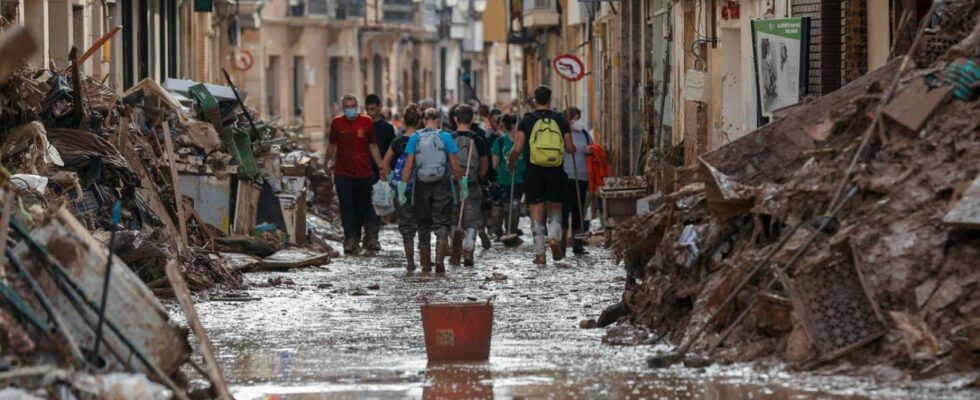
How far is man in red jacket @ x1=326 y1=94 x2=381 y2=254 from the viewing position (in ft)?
69.2

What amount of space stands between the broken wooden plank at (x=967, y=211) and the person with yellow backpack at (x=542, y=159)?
29.6 feet

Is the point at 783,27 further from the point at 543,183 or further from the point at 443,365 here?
the point at 443,365

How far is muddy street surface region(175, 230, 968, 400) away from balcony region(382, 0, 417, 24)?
58.4m

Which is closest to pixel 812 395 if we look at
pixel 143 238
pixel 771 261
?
pixel 771 261

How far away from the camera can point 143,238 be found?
1477 cm

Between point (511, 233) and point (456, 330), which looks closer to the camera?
point (456, 330)

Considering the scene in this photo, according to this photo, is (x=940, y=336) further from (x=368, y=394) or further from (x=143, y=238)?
(x=143, y=238)

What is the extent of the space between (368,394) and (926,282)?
8.90ft

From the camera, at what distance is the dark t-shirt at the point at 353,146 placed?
2109 centimetres

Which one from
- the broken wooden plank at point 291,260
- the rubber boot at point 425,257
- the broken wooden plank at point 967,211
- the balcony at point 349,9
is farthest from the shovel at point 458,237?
the balcony at point 349,9

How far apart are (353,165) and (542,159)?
2925 millimetres

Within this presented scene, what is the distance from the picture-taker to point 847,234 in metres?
10.2

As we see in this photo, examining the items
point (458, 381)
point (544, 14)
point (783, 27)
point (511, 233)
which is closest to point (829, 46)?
point (783, 27)

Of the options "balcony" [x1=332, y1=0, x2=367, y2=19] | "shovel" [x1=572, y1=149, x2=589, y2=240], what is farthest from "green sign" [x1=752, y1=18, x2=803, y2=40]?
"balcony" [x1=332, y1=0, x2=367, y2=19]
